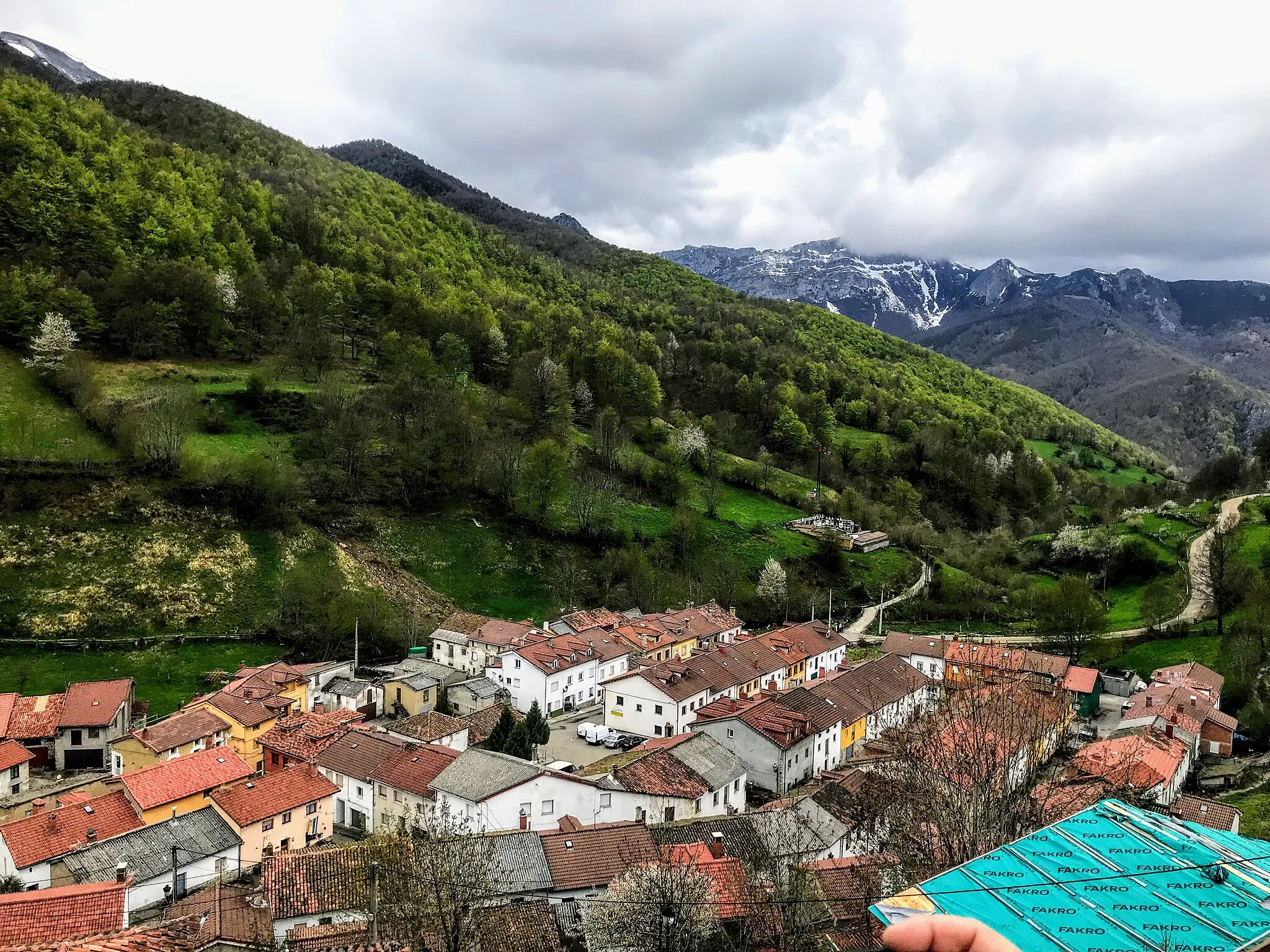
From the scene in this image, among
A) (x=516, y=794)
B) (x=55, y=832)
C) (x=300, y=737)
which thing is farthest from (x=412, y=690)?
(x=55, y=832)

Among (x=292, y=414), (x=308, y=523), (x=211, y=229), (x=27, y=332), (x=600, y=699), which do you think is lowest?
→ (x=600, y=699)

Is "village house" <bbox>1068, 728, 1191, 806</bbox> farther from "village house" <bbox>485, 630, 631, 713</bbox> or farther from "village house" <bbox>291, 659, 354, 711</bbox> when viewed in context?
"village house" <bbox>291, 659, 354, 711</bbox>

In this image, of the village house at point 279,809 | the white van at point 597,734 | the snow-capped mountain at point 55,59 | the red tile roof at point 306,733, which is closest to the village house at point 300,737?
the red tile roof at point 306,733

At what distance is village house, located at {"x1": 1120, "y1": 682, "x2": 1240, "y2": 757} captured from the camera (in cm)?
3384

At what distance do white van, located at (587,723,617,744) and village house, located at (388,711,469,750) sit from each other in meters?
6.15

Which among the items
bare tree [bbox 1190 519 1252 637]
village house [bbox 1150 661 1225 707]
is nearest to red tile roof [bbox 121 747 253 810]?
village house [bbox 1150 661 1225 707]

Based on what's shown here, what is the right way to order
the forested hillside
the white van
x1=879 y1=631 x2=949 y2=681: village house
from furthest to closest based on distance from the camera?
the forested hillside
x1=879 y1=631 x2=949 y2=681: village house
the white van

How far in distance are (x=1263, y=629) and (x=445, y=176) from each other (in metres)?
173

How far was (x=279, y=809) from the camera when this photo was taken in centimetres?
2520

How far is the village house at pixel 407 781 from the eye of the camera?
26391 millimetres

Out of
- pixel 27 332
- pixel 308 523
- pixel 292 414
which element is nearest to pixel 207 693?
pixel 308 523

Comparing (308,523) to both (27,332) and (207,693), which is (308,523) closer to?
(207,693)

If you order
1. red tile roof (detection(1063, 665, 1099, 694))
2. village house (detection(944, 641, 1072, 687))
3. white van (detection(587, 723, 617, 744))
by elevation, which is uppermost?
village house (detection(944, 641, 1072, 687))

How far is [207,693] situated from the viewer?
3641 cm
